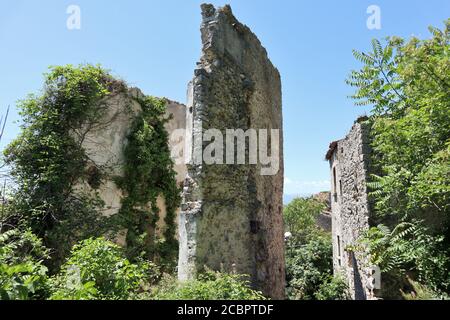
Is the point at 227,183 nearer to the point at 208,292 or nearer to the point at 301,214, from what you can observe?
the point at 208,292

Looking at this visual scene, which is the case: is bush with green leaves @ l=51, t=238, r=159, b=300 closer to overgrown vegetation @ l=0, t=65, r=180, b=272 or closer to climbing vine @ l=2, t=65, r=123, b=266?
overgrown vegetation @ l=0, t=65, r=180, b=272

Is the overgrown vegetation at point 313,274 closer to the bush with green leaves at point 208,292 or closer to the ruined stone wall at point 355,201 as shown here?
the ruined stone wall at point 355,201

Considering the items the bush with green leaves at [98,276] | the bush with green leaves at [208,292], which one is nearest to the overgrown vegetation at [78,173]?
the bush with green leaves at [98,276]

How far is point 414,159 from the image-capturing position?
563cm

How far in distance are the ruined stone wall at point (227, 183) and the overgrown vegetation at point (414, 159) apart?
2.22 m

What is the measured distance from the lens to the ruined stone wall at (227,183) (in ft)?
18.0

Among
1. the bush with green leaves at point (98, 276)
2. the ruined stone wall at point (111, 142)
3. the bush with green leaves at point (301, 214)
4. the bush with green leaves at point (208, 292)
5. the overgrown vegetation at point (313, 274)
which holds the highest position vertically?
the ruined stone wall at point (111, 142)

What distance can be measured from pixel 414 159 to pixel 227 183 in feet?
11.2

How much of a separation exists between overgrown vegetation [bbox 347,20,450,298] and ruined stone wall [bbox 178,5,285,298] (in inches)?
87.5

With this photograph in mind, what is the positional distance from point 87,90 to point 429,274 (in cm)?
958

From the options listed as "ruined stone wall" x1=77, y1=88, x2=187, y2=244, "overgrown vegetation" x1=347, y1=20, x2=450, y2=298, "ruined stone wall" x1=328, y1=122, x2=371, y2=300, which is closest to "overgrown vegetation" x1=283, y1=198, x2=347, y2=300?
"ruined stone wall" x1=328, y1=122, x2=371, y2=300

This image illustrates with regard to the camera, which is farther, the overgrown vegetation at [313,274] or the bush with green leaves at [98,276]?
the overgrown vegetation at [313,274]

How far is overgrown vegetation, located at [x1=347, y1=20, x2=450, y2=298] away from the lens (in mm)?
4961

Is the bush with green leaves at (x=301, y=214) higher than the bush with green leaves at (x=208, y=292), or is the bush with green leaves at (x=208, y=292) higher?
the bush with green leaves at (x=301, y=214)
